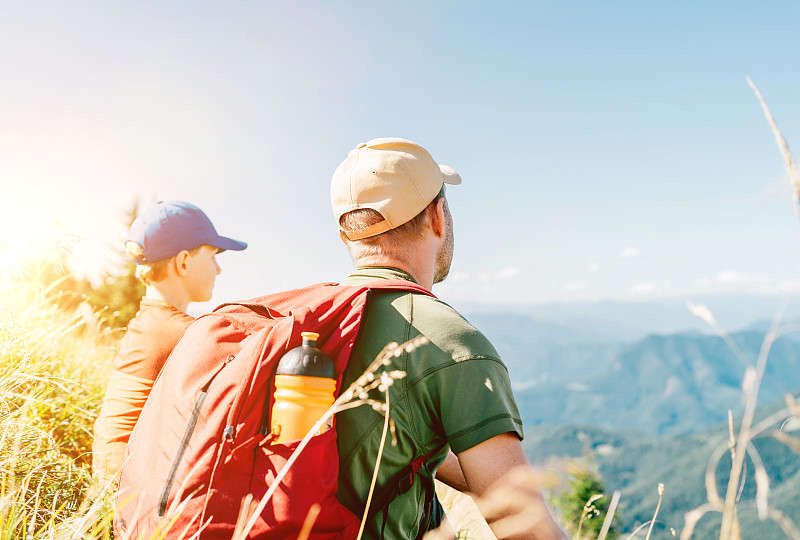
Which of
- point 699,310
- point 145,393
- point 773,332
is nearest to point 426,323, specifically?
point 699,310

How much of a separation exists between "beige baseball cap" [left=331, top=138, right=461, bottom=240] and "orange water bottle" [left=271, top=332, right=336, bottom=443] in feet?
3.04

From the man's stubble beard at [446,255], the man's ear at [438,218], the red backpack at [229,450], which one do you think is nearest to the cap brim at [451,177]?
the man's stubble beard at [446,255]

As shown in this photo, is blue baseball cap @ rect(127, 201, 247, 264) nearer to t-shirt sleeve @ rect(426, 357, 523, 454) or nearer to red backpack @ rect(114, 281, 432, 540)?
red backpack @ rect(114, 281, 432, 540)

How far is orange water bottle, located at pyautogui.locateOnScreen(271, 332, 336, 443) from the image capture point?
1694mm

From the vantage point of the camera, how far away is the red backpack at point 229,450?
1.69 m

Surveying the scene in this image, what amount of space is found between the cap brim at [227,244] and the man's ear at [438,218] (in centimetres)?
183

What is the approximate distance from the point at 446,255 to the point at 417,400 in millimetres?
1026

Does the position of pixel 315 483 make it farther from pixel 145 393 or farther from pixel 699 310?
pixel 145 393

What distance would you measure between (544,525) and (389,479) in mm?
550

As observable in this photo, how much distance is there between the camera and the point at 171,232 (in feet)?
12.1

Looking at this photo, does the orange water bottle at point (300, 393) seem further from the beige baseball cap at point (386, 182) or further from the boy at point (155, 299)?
the boy at point (155, 299)

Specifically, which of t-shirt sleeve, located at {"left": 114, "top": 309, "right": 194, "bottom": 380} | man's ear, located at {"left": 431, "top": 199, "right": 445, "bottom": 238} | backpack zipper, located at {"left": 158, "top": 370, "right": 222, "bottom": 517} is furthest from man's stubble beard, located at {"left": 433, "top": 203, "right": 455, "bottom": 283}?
t-shirt sleeve, located at {"left": 114, "top": 309, "right": 194, "bottom": 380}

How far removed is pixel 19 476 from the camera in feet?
8.29

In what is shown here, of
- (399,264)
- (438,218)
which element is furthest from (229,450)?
(438,218)
